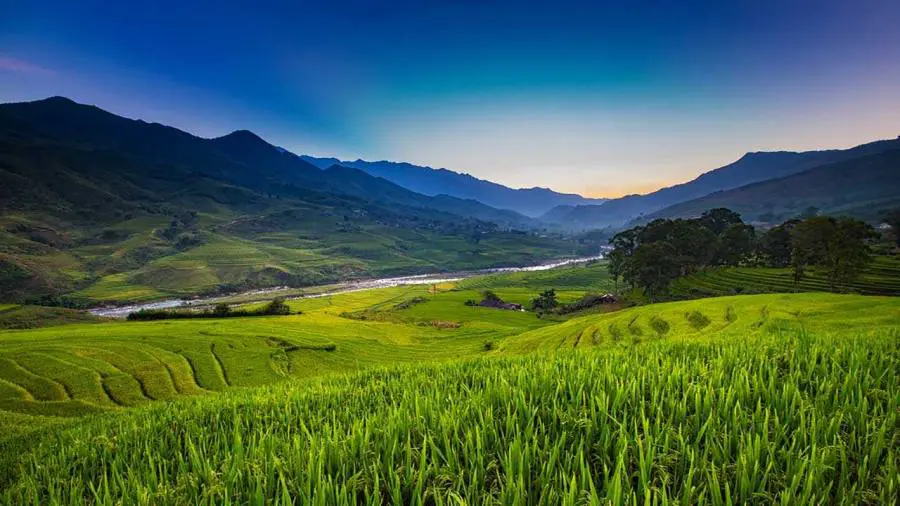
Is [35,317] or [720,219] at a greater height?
[720,219]

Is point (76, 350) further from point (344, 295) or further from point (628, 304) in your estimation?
point (344, 295)

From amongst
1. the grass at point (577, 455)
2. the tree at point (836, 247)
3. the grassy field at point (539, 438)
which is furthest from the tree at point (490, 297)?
the grass at point (577, 455)

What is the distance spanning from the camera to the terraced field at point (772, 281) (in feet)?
227

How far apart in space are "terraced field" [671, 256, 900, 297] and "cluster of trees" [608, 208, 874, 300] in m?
2.48

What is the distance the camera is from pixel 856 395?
461 cm

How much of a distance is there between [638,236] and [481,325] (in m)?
63.1

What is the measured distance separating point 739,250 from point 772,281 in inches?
1007

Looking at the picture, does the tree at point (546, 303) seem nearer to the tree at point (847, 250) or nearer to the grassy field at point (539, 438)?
the tree at point (847, 250)

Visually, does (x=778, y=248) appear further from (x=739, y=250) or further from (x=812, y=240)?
(x=812, y=240)

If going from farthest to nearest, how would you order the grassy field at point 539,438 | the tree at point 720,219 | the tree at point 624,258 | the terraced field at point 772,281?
the tree at point 720,219 < the tree at point 624,258 < the terraced field at point 772,281 < the grassy field at point 539,438

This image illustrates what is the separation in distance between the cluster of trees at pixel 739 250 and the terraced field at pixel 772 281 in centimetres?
248

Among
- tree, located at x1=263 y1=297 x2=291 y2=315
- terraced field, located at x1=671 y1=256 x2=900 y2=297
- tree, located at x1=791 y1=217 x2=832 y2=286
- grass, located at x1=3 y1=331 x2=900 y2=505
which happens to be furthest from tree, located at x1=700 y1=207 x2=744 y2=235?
grass, located at x1=3 y1=331 x2=900 y2=505

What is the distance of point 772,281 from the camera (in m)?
83.8

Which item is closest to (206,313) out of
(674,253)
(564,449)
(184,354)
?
(184,354)
